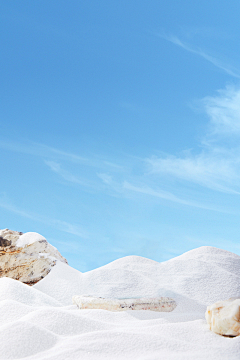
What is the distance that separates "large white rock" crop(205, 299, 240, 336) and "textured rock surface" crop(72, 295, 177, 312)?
3.48ft

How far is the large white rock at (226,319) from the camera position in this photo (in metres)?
1.82

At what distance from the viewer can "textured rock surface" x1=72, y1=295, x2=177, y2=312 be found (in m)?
2.88

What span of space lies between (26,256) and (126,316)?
9.52 feet

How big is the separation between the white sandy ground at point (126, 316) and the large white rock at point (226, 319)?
5cm

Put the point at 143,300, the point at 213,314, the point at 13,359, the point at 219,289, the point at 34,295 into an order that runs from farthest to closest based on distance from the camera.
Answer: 1. the point at 219,289
2. the point at 34,295
3. the point at 143,300
4. the point at 213,314
5. the point at 13,359

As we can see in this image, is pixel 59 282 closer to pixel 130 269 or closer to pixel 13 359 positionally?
pixel 130 269

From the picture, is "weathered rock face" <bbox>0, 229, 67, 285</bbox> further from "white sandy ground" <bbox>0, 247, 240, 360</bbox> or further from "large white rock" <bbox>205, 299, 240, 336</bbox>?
"large white rock" <bbox>205, 299, 240, 336</bbox>

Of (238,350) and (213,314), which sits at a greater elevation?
(213,314)

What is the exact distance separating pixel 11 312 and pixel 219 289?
7.69 feet

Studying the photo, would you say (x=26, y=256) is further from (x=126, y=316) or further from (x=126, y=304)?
(x=126, y=316)

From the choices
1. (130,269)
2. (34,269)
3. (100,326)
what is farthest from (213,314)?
(34,269)

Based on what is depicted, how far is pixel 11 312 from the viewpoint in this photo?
227 cm

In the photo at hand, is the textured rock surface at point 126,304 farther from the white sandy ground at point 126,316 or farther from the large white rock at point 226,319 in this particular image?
the large white rock at point 226,319

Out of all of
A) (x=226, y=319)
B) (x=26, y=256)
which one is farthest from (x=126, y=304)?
(x=26, y=256)
